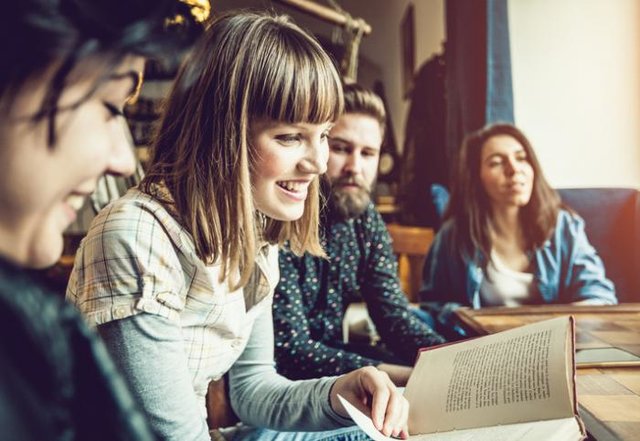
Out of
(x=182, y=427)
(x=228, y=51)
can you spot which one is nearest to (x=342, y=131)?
(x=228, y=51)

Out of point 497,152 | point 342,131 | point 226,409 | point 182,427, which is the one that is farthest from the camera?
point 497,152

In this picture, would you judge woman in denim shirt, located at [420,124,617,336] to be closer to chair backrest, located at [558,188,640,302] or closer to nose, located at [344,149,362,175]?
chair backrest, located at [558,188,640,302]

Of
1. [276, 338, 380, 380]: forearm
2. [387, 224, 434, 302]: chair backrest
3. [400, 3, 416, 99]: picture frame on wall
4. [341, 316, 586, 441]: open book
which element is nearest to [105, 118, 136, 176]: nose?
[341, 316, 586, 441]: open book

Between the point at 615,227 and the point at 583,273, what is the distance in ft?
0.48

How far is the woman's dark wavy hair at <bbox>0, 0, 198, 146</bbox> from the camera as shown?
0.93ft

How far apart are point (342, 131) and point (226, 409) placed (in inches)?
29.6

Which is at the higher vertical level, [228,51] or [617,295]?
[228,51]

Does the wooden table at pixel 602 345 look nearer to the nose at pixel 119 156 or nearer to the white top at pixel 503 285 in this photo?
the white top at pixel 503 285

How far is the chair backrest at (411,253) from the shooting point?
189cm

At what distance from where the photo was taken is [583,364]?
2.57 ft

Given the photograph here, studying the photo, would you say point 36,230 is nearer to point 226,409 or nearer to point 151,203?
point 151,203

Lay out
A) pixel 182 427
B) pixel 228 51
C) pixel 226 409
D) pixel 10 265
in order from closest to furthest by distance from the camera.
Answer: pixel 10 265 → pixel 182 427 → pixel 228 51 → pixel 226 409

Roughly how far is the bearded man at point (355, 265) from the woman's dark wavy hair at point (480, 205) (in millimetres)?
250

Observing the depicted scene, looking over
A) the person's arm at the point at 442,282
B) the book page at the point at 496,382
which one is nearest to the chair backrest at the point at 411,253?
the person's arm at the point at 442,282
